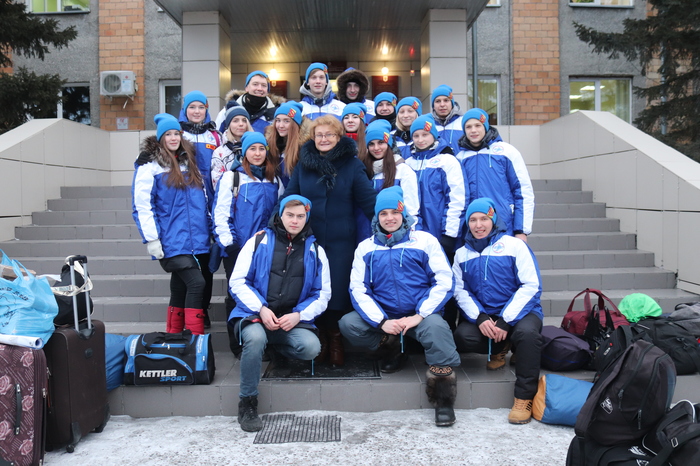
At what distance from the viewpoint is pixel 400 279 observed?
3994 millimetres

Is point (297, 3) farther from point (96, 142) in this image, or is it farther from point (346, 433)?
point (346, 433)

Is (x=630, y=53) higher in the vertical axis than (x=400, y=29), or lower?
lower

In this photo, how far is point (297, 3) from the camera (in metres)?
9.23

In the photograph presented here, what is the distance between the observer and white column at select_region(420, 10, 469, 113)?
9484 millimetres

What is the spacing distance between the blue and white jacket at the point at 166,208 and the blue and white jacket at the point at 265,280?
0.65 metres

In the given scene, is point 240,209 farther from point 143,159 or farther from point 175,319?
point 175,319

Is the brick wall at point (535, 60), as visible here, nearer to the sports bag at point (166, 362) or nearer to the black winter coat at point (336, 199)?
the black winter coat at point (336, 199)

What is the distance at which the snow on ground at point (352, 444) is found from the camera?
3188 mm

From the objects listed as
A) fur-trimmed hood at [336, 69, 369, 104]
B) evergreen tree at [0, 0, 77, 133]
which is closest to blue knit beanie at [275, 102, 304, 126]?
fur-trimmed hood at [336, 69, 369, 104]

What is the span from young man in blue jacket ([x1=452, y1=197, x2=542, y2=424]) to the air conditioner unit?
11.5m

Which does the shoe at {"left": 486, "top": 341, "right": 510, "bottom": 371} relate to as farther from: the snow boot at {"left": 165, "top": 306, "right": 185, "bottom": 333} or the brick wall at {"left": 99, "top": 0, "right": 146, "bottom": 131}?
the brick wall at {"left": 99, "top": 0, "right": 146, "bottom": 131}

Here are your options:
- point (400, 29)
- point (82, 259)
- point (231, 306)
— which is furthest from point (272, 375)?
point (400, 29)

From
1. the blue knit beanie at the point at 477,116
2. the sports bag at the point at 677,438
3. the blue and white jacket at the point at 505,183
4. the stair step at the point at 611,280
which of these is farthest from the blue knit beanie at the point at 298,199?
the stair step at the point at 611,280

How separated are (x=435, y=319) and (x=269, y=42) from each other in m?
8.72
